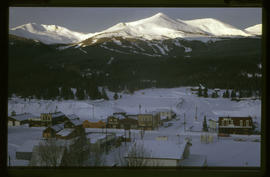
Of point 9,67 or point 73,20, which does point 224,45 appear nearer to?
point 73,20

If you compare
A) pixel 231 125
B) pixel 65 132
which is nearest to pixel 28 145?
pixel 65 132

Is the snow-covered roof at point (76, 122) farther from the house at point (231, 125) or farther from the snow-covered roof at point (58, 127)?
Answer: the house at point (231, 125)

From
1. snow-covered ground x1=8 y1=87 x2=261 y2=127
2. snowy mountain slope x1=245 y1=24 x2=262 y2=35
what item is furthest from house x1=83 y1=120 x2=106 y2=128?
snowy mountain slope x1=245 y1=24 x2=262 y2=35

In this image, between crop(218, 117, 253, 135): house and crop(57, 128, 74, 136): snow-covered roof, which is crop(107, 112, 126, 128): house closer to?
crop(57, 128, 74, 136): snow-covered roof

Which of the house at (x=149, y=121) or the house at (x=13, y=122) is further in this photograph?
the house at (x=149, y=121)

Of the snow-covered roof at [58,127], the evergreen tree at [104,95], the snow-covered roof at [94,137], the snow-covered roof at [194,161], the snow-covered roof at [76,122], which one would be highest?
the evergreen tree at [104,95]

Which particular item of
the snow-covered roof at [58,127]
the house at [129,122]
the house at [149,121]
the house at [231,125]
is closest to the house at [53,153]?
the snow-covered roof at [58,127]

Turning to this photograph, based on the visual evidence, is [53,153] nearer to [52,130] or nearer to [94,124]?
[52,130]
